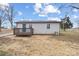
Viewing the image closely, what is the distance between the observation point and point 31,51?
2779mm

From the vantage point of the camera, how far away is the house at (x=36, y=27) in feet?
9.17

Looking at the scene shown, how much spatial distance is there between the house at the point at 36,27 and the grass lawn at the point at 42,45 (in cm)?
7

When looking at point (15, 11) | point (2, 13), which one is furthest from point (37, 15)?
point (2, 13)

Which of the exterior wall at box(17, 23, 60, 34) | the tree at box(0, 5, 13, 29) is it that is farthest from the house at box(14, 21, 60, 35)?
the tree at box(0, 5, 13, 29)

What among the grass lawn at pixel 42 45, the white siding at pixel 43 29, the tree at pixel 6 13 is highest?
the tree at pixel 6 13

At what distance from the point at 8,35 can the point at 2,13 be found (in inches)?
12.6

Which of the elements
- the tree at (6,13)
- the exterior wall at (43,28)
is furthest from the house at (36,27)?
the tree at (6,13)

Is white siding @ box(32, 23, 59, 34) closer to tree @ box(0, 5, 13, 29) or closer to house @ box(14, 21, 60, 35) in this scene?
house @ box(14, 21, 60, 35)

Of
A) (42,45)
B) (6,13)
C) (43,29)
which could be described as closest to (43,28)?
(43,29)

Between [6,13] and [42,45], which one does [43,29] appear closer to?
[42,45]

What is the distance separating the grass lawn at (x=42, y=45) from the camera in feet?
9.11

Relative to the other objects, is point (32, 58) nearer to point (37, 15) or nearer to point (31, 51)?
point (31, 51)

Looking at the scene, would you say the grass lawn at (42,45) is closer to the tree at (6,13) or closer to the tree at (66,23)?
the tree at (66,23)

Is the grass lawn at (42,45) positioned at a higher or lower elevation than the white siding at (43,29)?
lower
